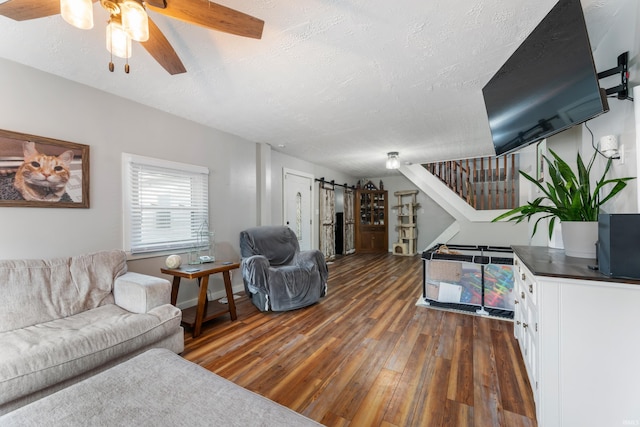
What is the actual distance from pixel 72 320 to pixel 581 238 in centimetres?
332

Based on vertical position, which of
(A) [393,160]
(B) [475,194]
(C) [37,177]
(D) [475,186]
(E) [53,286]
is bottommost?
(E) [53,286]

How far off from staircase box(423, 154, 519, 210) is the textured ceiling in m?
2.45

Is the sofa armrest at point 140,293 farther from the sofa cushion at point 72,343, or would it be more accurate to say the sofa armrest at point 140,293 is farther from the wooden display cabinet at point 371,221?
the wooden display cabinet at point 371,221

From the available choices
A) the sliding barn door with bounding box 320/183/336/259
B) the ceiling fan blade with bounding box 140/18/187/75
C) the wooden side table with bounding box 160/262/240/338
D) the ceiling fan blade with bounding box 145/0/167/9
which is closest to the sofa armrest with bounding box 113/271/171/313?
the wooden side table with bounding box 160/262/240/338

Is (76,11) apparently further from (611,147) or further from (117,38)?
(611,147)

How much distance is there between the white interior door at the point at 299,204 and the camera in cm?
504

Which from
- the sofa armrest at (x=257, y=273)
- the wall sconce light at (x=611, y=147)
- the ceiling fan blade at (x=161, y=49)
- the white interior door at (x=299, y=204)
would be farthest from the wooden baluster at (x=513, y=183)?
the ceiling fan blade at (x=161, y=49)

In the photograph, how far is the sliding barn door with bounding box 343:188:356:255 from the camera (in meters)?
7.07

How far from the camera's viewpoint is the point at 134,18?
43.5 inches

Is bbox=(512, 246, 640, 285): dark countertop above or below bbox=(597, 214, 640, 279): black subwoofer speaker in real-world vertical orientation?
below

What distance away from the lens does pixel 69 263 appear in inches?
79.9

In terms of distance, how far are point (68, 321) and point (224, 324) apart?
1.22 meters

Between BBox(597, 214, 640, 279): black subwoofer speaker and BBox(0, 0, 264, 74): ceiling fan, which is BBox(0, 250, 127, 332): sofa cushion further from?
BBox(597, 214, 640, 279): black subwoofer speaker

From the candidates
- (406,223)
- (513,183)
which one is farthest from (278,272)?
Result: (513,183)
